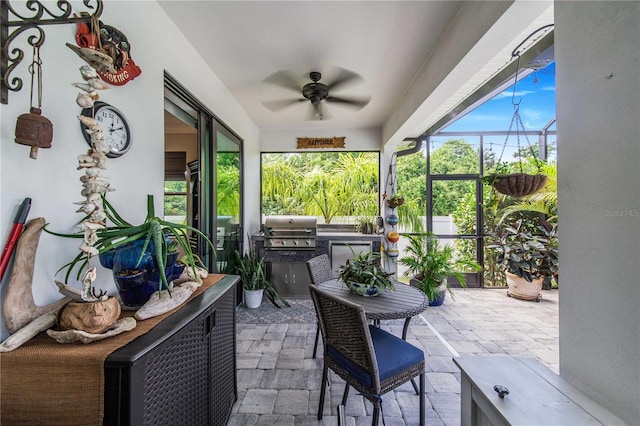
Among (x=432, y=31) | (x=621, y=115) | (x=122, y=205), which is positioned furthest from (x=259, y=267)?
(x=621, y=115)

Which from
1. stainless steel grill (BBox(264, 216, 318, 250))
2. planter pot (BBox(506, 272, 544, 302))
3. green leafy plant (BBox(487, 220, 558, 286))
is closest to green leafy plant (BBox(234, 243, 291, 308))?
stainless steel grill (BBox(264, 216, 318, 250))

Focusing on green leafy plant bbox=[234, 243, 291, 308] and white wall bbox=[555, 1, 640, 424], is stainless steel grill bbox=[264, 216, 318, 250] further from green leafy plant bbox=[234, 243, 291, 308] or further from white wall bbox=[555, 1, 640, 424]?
white wall bbox=[555, 1, 640, 424]

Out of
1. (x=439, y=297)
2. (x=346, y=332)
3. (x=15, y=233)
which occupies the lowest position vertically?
(x=439, y=297)

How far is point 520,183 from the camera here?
178cm

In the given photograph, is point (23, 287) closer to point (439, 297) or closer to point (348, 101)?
point (348, 101)

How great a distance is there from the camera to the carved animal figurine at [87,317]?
841 millimetres

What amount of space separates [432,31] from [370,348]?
7.48ft

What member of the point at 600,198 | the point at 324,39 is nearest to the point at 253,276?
the point at 324,39

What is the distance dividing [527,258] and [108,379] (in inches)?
192

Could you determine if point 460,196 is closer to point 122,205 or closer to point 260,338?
point 260,338

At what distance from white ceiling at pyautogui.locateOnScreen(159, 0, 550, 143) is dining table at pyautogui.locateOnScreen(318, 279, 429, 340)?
5.79 ft

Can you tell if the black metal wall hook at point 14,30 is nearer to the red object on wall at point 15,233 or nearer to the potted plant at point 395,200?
the red object on wall at point 15,233

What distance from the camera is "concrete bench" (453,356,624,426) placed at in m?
0.82

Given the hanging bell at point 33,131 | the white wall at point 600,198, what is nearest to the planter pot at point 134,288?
the hanging bell at point 33,131
